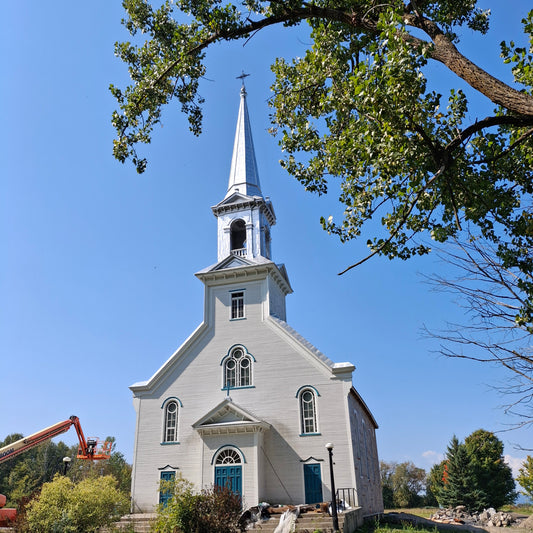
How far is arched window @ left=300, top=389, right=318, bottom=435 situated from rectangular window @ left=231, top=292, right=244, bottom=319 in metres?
5.39

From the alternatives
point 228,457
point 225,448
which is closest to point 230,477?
point 228,457

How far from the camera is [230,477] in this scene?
826 inches

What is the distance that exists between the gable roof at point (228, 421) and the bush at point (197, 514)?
20.2ft

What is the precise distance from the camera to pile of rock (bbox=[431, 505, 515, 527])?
3124 centimetres

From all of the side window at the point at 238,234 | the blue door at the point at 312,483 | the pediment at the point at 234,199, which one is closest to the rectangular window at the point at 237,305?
the side window at the point at 238,234

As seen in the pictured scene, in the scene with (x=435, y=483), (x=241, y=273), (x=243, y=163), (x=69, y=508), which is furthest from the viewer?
(x=435, y=483)

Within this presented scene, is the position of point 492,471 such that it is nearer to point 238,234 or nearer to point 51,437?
point 238,234

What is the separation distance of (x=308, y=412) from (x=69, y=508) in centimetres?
1055

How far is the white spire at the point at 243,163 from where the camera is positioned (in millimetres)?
29750

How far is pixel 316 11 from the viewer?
8.30m

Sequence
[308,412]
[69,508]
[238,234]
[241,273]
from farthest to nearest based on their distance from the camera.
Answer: [238,234], [241,273], [308,412], [69,508]

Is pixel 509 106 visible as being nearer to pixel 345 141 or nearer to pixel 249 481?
pixel 345 141

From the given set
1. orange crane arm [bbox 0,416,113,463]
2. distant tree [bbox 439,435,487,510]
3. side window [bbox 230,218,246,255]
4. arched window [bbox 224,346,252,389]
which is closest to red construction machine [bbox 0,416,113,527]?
orange crane arm [bbox 0,416,113,463]

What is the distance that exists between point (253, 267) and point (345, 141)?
17909 millimetres
